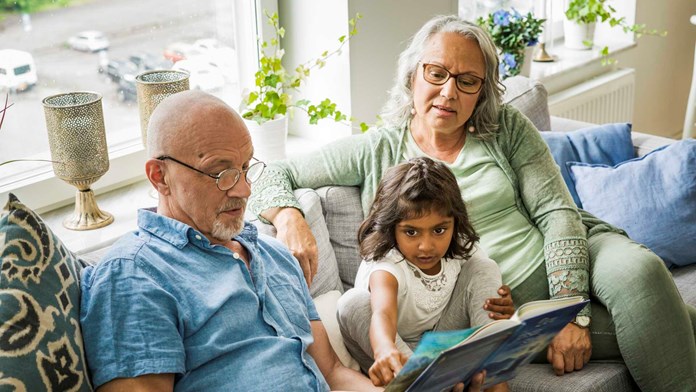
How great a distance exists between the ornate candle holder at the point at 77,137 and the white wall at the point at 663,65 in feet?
9.76

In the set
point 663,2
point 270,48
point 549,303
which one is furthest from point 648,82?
point 549,303

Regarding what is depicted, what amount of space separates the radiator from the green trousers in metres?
1.71

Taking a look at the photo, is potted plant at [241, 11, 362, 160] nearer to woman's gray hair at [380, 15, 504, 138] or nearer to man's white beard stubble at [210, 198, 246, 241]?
woman's gray hair at [380, 15, 504, 138]

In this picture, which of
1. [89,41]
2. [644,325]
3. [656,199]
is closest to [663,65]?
[656,199]

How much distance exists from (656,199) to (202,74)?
1524 mm

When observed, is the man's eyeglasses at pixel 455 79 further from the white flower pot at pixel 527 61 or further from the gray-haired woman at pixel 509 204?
the white flower pot at pixel 527 61

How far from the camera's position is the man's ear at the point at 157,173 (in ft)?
5.52

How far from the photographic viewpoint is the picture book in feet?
4.81

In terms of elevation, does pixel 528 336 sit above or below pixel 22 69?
below

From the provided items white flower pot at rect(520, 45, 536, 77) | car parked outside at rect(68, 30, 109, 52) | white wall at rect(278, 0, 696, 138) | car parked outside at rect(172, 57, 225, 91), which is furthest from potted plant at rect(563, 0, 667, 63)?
car parked outside at rect(68, 30, 109, 52)

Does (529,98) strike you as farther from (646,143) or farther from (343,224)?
(343,224)

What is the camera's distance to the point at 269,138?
2713 millimetres

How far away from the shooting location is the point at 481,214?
2.39 meters

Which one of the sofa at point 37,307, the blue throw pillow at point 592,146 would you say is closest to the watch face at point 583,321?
the blue throw pillow at point 592,146
